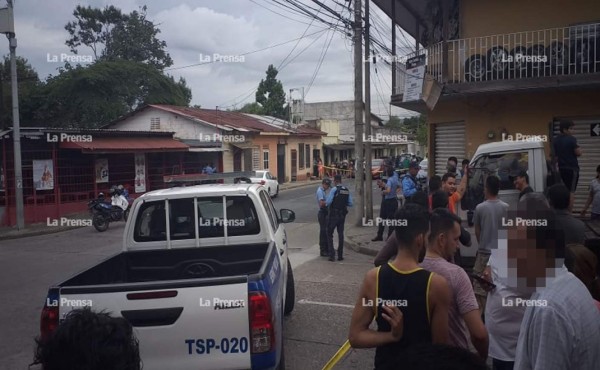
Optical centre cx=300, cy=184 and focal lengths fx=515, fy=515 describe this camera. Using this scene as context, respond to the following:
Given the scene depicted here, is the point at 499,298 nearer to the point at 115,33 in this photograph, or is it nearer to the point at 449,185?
the point at 449,185

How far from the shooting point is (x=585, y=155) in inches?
496

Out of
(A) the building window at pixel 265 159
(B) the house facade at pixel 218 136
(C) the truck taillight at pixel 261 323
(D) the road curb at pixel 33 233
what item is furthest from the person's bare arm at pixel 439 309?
(A) the building window at pixel 265 159

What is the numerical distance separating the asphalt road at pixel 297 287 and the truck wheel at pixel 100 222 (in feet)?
1.02

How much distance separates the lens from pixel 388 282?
292cm

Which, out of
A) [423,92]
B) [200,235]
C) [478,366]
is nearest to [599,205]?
[423,92]

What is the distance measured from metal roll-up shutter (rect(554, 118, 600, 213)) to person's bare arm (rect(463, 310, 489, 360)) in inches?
423

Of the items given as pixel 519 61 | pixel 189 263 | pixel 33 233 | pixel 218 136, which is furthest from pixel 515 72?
pixel 218 136

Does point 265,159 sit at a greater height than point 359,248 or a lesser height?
greater

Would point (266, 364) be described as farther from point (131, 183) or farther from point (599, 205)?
point (131, 183)

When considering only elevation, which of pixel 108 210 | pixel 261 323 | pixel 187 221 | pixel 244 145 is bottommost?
pixel 108 210

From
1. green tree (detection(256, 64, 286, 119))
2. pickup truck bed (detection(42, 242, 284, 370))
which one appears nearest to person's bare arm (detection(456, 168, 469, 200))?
pickup truck bed (detection(42, 242, 284, 370))

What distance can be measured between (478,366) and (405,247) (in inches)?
63.2

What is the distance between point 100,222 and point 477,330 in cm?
1520

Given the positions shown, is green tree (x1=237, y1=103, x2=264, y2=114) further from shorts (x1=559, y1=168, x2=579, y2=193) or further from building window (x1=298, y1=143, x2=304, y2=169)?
shorts (x1=559, y1=168, x2=579, y2=193)
